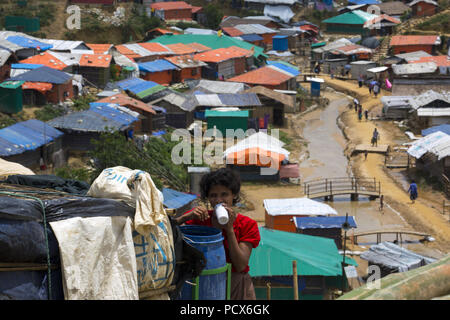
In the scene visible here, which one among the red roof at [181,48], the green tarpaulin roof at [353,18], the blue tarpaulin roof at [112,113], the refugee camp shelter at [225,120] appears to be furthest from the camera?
the green tarpaulin roof at [353,18]

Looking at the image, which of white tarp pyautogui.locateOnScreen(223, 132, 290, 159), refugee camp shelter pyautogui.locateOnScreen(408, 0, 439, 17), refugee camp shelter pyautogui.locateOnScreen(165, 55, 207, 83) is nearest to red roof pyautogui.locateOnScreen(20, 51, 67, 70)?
refugee camp shelter pyautogui.locateOnScreen(165, 55, 207, 83)

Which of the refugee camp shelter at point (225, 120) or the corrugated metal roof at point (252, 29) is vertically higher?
the corrugated metal roof at point (252, 29)

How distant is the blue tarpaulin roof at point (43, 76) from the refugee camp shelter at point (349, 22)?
3643 cm

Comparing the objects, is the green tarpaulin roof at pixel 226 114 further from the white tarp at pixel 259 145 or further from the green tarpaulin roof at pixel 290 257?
the green tarpaulin roof at pixel 290 257

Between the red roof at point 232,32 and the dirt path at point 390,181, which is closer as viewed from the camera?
the dirt path at point 390,181

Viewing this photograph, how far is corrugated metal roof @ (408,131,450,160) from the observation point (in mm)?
23594

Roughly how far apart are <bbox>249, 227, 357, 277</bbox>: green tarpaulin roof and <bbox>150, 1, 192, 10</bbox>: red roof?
1836 inches

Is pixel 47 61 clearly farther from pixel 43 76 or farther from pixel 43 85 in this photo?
pixel 43 85

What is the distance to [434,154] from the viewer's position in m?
23.9

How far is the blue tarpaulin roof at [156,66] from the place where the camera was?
3684 cm

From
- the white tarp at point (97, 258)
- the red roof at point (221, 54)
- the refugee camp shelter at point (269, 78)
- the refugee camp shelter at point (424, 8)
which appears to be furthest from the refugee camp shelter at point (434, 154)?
the refugee camp shelter at point (424, 8)

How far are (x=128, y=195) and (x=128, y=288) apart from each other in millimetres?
476

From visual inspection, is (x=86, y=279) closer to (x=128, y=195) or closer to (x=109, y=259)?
(x=109, y=259)

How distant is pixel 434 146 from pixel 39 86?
51.7 feet
